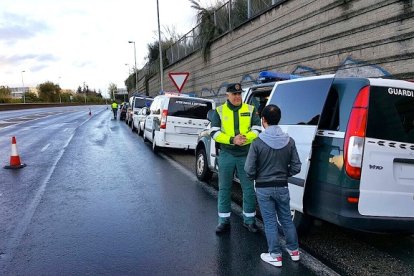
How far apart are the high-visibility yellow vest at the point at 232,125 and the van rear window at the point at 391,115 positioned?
59.5 inches

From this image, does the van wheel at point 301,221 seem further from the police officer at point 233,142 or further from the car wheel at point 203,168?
the car wheel at point 203,168

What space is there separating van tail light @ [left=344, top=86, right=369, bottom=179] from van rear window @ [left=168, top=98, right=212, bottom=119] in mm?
8230

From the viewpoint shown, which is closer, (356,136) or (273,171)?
(356,136)

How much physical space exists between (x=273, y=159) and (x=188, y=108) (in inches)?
321

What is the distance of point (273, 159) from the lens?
4.05 meters

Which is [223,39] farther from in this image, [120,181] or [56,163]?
[120,181]

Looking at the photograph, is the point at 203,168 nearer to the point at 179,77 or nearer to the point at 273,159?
the point at 273,159

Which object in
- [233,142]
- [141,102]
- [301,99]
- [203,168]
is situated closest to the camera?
[301,99]

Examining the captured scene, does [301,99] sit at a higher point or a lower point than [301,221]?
higher

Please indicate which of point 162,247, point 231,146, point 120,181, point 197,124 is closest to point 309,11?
point 197,124

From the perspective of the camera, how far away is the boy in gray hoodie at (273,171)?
4043 mm

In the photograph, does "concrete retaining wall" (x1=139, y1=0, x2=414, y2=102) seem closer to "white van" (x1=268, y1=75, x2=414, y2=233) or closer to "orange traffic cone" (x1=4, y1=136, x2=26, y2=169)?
"white van" (x1=268, y1=75, x2=414, y2=233)

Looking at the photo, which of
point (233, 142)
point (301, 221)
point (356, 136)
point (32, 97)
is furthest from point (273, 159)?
point (32, 97)

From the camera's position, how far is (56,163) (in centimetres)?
1083
